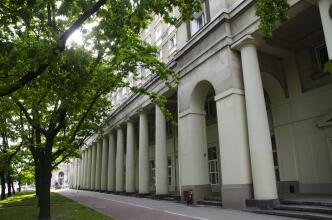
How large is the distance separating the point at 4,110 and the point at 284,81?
16.8 m

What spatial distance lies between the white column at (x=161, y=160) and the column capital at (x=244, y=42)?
8.76 meters

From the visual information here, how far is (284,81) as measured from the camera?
18469 mm

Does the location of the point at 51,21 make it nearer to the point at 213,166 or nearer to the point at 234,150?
the point at 234,150

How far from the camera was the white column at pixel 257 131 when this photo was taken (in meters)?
13.8

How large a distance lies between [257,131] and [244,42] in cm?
472

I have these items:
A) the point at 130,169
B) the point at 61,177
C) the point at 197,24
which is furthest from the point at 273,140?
the point at 61,177

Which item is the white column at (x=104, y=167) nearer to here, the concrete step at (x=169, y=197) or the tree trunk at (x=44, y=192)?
the concrete step at (x=169, y=197)

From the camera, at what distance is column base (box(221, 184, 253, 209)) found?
14.4 metres

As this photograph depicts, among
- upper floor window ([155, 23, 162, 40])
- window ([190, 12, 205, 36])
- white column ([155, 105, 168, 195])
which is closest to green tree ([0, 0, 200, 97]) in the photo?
window ([190, 12, 205, 36])

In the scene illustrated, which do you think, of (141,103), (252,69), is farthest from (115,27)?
(141,103)

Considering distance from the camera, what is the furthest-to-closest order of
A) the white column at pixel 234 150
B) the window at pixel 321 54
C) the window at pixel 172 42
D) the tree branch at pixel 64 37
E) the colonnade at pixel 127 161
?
1. the window at pixel 172 42
2. the colonnade at pixel 127 161
3. the window at pixel 321 54
4. the white column at pixel 234 150
5. the tree branch at pixel 64 37

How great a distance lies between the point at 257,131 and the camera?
47.3ft

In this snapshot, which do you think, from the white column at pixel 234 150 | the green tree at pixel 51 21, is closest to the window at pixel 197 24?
the white column at pixel 234 150

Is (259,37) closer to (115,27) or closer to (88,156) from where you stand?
(115,27)
